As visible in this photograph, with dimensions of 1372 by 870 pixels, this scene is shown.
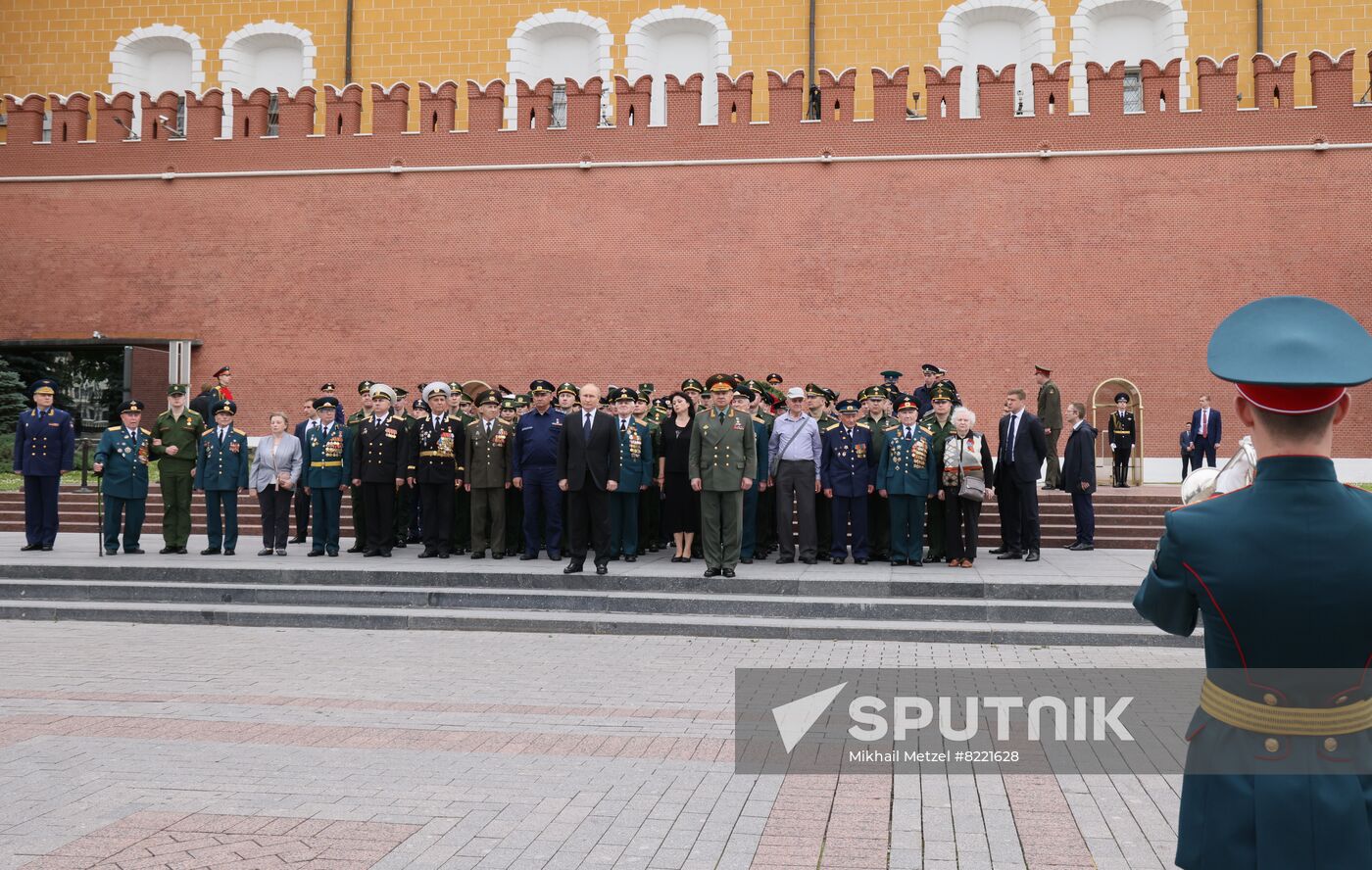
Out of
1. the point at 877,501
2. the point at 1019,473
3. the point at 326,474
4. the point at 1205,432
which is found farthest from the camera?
the point at 1205,432

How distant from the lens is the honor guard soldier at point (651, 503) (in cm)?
1172

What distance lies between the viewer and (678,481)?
37.0 ft

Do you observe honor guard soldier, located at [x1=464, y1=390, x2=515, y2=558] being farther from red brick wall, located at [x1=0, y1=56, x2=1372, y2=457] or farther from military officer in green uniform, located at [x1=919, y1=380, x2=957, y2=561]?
red brick wall, located at [x1=0, y1=56, x2=1372, y2=457]

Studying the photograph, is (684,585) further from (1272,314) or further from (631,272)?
(631,272)

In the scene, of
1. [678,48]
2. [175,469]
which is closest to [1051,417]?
[175,469]

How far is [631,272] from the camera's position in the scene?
19625 millimetres

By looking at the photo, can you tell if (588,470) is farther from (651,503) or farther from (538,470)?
(651,503)

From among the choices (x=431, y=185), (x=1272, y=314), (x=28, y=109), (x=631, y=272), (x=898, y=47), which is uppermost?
(x=898, y=47)

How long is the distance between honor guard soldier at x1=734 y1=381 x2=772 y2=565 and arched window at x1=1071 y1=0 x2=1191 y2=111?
14.0 m

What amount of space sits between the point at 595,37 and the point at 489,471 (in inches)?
600

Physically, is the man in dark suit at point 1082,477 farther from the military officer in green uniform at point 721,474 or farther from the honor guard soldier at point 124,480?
the honor guard soldier at point 124,480

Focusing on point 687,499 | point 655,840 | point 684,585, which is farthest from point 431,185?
point 655,840

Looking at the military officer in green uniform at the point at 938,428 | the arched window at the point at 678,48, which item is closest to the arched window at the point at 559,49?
the arched window at the point at 678,48

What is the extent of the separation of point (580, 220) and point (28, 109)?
438 inches
